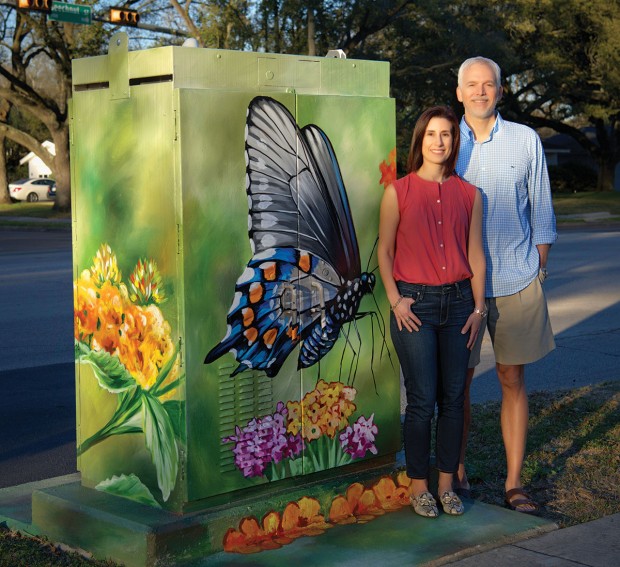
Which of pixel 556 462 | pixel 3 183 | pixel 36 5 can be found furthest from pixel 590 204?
pixel 556 462

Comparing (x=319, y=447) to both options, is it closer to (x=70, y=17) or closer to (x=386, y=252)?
(x=386, y=252)

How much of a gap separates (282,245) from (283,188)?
246 millimetres

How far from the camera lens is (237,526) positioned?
4305mm

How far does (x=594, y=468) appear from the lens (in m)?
5.71

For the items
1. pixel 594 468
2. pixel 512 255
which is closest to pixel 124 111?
pixel 512 255

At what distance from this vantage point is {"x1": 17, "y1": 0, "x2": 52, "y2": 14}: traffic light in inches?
791

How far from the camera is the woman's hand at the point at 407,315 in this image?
4.45 m

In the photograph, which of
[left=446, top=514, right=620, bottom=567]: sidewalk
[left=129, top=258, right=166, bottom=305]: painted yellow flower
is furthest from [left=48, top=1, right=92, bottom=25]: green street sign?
[left=446, top=514, right=620, bottom=567]: sidewalk

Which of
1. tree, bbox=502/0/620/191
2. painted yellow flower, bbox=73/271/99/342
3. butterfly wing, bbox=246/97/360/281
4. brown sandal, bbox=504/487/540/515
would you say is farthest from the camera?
tree, bbox=502/0/620/191

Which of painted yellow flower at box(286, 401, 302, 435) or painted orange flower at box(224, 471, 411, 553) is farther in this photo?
painted yellow flower at box(286, 401, 302, 435)

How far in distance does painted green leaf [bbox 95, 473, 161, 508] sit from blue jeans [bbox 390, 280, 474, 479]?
1182 mm

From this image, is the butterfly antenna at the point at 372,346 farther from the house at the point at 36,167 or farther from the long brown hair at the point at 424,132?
the house at the point at 36,167

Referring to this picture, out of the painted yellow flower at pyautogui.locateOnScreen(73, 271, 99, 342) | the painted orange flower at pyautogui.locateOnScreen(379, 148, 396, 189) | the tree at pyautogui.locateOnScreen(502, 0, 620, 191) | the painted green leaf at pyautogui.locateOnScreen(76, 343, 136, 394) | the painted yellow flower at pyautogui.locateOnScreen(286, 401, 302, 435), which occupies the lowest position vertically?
the painted yellow flower at pyautogui.locateOnScreen(286, 401, 302, 435)

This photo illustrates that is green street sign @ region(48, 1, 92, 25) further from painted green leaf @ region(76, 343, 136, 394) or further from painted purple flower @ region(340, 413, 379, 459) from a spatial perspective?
painted purple flower @ region(340, 413, 379, 459)
